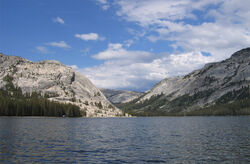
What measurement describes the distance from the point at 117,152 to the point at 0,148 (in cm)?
2450

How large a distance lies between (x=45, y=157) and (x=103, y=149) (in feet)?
46.1

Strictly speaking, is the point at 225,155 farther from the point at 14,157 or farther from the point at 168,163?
the point at 14,157

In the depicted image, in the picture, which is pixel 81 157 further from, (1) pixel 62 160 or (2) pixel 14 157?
(2) pixel 14 157

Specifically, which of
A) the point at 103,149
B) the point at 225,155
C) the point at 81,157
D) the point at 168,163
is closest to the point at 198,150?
the point at 225,155

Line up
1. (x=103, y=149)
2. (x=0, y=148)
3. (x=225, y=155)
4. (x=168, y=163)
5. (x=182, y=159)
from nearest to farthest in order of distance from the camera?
(x=168, y=163), (x=182, y=159), (x=225, y=155), (x=0, y=148), (x=103, y=149)

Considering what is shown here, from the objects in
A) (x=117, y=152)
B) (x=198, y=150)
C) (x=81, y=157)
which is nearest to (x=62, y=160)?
(x=81, y=157)

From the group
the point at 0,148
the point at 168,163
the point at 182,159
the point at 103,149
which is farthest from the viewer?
the point at 103,149

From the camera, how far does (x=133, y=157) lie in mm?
46125

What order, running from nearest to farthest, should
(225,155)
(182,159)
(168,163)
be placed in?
(168,163) → (182,159) → (225,155)

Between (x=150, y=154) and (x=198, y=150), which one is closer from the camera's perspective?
(x=150, y=154)

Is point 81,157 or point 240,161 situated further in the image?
point 81,157

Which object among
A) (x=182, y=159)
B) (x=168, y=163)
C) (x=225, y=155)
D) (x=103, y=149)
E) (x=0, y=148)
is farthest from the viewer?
(x=103, y=149)

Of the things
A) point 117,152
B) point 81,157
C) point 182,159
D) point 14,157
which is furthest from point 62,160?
point 182,159

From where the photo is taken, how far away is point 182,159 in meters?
44.4
